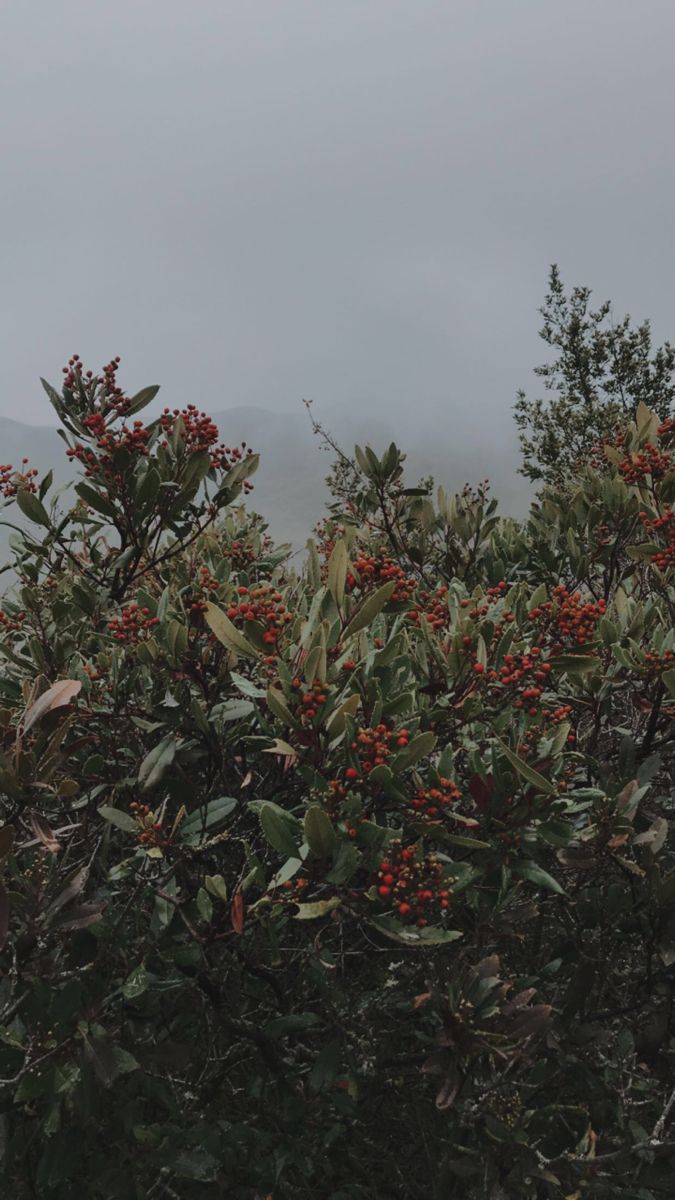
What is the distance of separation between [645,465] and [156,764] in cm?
282

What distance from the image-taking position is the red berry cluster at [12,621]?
3.73 metres

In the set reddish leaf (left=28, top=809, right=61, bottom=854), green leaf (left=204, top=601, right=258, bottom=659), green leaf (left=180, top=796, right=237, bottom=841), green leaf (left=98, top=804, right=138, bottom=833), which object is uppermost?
green leaf (left=204, top=601, right=258, bottom=659)

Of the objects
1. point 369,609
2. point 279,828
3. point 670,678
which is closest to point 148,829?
point 279,828

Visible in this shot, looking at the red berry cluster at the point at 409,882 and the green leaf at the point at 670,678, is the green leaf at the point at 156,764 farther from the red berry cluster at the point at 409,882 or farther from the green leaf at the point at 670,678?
the green leaf at the point at 670,678

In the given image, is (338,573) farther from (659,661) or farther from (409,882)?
(659,661)

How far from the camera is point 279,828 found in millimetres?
2426

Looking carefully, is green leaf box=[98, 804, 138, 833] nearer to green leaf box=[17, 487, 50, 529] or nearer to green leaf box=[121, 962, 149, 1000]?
green leaf box=[121, 962, 149, 1000]

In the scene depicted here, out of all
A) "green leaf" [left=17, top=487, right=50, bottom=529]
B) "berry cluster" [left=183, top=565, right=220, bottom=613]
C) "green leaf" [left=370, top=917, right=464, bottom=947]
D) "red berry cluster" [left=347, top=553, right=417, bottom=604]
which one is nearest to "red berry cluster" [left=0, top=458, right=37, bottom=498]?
"green leaf" [left=17, top=487, right=50, bottom=529]

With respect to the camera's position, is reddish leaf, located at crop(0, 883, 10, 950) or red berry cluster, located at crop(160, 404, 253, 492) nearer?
reddish leaf, located at crop(0, 883, 10, 950)

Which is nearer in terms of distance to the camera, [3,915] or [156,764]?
[3,915]

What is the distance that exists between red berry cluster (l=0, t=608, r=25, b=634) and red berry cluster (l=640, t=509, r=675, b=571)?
2804 millimetres

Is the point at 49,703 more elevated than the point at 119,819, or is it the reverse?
the point at 49,703

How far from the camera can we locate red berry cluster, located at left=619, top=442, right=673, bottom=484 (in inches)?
166

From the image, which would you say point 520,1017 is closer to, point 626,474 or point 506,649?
point 506,649
